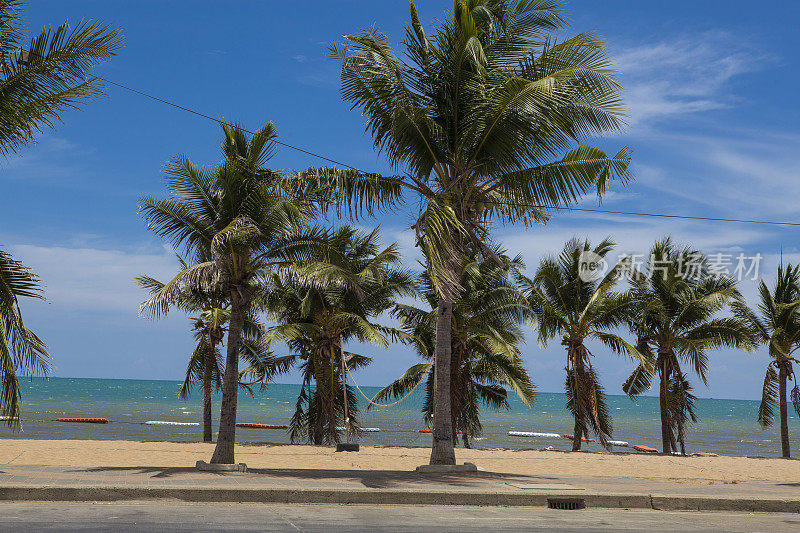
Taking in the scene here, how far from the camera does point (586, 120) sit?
560 inches

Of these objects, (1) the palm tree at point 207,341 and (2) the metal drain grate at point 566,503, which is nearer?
(2) the metal drain grate at point 566,503

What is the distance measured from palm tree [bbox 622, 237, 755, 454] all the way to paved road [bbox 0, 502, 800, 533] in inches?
684

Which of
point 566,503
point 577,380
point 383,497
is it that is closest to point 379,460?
point 577,380

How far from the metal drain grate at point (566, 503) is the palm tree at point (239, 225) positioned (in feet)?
19.9

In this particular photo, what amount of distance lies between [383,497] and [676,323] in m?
20.1

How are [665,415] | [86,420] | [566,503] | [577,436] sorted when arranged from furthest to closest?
[86,420], [665,415], [577,436], [566,503]

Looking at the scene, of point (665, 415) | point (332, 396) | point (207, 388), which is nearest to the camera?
point (207, 388)

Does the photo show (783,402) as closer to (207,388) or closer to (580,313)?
(580,313)

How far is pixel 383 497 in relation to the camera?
10.2 meters

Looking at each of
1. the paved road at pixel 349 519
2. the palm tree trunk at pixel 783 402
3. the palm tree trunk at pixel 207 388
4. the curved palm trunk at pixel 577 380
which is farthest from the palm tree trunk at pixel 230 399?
the palm tree trunk at pixel 783 402

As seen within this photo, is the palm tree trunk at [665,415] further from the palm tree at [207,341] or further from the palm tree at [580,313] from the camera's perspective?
the palm tree at [207,341]

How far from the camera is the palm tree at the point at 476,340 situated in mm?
24953

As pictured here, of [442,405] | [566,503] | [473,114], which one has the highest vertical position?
[473,114]

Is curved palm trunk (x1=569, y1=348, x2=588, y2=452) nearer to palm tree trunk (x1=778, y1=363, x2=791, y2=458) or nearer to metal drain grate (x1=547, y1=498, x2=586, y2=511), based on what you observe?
palm tree trunk (x1=778, y1=363, x2=791, y2=458)
